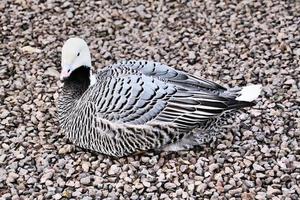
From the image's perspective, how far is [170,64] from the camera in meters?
5.29

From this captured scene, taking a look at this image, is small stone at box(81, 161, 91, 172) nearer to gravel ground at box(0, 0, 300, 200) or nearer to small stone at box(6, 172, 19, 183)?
gravel ground at box(0, 0, 300, 200)

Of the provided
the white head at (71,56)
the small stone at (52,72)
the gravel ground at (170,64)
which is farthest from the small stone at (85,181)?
the small stone at (52,72)

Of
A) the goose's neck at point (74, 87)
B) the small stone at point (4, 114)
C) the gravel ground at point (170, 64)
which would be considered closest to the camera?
the gravel ground at point (170, 64)

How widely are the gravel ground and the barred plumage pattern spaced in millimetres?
137

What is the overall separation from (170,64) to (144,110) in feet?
3.95

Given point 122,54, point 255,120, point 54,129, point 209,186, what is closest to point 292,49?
point 255,120

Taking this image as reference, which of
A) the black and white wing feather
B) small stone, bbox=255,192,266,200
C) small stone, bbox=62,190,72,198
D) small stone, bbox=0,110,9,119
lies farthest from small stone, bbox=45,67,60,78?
small stone, bbox=255,192,266,200

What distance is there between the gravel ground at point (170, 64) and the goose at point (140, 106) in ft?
0.42

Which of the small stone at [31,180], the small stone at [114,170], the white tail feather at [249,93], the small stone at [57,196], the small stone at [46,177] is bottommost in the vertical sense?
the small stone at [57,196]

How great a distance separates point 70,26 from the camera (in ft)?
18.9

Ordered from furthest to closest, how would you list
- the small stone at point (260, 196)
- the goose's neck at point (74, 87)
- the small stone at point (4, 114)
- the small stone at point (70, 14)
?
the small stone at point (70, 14), the small stone at point (4, 114), the goose's neck at point (74, 87), the small stone at point (260, 196)

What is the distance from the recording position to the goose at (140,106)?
13.7ft

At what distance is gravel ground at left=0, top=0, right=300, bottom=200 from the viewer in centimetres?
416

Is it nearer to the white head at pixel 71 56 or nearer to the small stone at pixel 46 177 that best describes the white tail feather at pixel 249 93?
the white head at pixel 71 56
